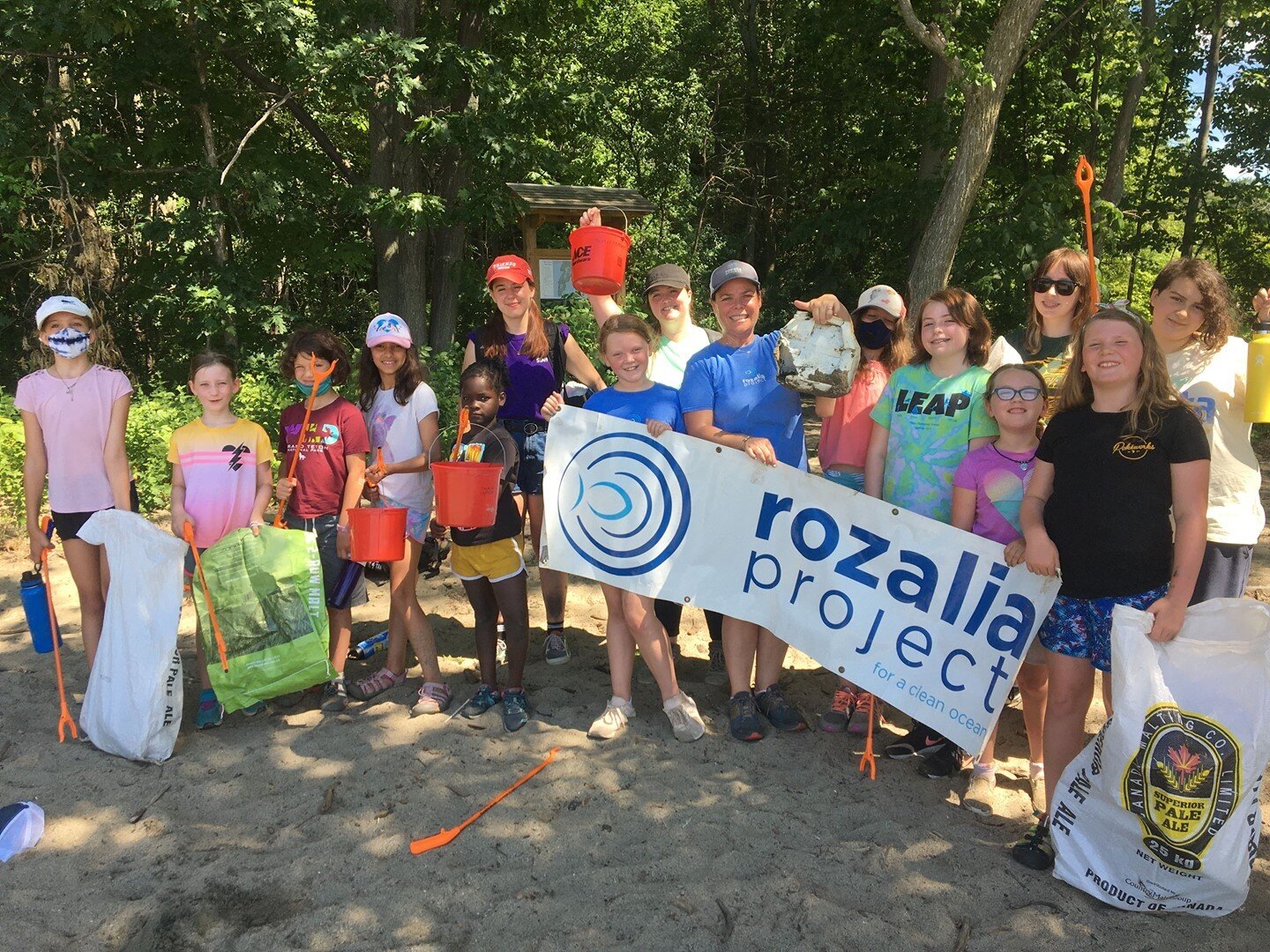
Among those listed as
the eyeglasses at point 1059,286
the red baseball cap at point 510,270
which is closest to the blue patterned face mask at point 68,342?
the red baseball cap at point 510,270

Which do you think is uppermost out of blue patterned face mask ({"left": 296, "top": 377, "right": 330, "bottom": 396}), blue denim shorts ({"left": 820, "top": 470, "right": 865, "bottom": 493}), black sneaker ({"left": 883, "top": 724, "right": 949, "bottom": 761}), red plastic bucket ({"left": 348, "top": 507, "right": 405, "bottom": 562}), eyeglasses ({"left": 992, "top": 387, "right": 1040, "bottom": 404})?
blue patterned face mask ({"left": 296, "top": 377, "right": 330, "bottom": 396})

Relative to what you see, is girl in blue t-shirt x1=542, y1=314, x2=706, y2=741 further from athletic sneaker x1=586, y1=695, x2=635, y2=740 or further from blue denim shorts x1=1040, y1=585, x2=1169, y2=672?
blue denim shorts x1=1040, y1=585, x2=1169, y2=672

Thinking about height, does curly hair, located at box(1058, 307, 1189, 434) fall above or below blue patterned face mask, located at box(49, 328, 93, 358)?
below

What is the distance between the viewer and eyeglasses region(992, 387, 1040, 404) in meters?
3.39

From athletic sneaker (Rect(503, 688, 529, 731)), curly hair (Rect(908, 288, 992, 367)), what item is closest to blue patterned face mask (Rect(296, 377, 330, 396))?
athletic sneaker (Rect(503, 688, 529, 731))

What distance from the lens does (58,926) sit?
113 inches

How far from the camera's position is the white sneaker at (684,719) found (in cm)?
403

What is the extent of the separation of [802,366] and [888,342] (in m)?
0.73

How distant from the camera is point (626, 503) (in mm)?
4043

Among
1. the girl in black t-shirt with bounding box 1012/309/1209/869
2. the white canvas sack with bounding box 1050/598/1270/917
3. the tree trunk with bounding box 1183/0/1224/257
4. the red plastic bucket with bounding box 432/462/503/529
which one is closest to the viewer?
the white canvas sack with bounding box 1050/598/1270/917

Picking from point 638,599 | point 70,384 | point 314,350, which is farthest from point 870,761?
point 70,384

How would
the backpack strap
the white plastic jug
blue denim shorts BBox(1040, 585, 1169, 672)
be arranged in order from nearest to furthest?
blue denim shorts BBox(1040, 585, 1169, 672) → the white plastic jug → the backpack strap

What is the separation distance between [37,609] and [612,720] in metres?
2.68

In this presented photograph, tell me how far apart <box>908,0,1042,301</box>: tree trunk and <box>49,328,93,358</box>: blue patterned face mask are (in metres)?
7.95
